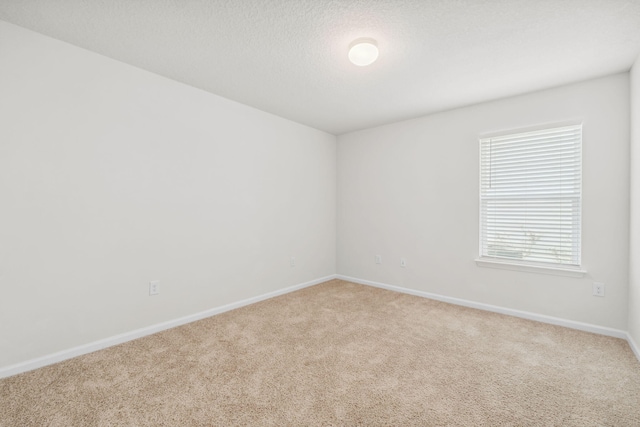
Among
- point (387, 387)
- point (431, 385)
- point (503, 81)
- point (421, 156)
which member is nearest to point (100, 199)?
point (387, 387)

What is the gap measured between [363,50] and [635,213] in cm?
261

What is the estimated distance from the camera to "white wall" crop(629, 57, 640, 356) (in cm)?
223

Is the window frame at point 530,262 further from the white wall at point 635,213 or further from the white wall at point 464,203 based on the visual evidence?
the white wall at point 635,213

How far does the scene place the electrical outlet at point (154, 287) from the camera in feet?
8.57

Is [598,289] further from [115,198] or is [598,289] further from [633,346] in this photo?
[115,198]

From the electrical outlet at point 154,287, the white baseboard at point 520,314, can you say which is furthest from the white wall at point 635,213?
the electrical outlet at point 154,287

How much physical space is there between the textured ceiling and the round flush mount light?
0.16 ft

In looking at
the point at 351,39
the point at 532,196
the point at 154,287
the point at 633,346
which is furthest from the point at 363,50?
the point at 633,346

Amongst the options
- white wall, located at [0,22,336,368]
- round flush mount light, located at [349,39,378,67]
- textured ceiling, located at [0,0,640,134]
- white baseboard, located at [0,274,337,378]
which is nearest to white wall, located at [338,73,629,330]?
textured ceiling, located at [0,0,640,134]

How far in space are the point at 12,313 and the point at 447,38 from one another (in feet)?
12.0

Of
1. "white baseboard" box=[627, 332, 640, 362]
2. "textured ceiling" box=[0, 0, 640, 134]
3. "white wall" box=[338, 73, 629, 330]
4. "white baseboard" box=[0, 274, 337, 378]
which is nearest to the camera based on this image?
"textured ceiling" box=[0, 0, 640, 134]

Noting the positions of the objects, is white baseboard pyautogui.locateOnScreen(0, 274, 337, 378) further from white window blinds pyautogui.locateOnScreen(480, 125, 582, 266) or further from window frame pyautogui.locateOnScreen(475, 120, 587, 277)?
white window blinds pyautogui.locateOnScreen(480, 125, 582, 266)

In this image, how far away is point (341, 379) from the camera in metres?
1.88

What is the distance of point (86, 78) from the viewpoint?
2232 millimetres
